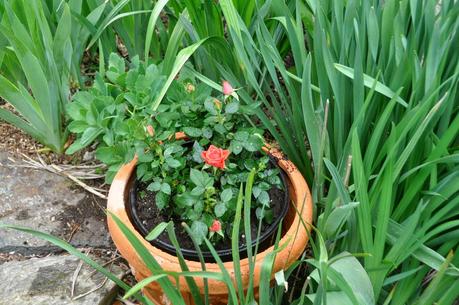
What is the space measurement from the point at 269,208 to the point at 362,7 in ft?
1.54

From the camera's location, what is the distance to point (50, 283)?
1.45m

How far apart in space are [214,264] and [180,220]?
16 centimetres

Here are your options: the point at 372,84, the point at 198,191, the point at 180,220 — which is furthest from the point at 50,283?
the point at 372,84

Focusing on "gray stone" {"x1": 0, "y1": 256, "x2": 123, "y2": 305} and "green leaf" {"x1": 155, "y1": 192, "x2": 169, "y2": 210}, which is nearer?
"green leaf" {"x1": 155, "y1": 192, "x2": 169, "y2": 210}

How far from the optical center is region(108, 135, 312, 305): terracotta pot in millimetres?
1206

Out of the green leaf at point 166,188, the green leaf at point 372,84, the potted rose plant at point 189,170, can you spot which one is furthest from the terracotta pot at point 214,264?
the green leaf at point 372,84

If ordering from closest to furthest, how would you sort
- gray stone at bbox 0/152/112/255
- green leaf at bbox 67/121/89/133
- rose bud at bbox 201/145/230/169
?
rose bud at bbox 201/145/230/169, green leaf at bbox 67/121/89/133, gray stone at bbox 0/152/112/255

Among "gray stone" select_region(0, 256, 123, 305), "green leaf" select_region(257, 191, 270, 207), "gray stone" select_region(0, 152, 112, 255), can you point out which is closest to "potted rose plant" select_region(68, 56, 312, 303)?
"green leaf" select_region(257, 191, 270, 207)

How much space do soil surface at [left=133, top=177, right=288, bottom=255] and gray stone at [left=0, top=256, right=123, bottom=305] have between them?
0.23 meters

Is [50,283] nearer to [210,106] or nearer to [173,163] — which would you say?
[173,163]

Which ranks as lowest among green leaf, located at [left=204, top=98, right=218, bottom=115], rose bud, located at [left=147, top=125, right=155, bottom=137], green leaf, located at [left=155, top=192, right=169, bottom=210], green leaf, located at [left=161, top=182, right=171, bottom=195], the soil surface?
the soil surface

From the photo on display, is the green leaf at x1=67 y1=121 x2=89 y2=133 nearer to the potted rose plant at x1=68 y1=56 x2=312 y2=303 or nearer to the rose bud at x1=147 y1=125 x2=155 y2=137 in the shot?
the potted rose plant at x1=68 y1=56 x2=312 y2=303

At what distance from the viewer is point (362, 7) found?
1.32m

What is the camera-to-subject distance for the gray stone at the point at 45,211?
1586mm
